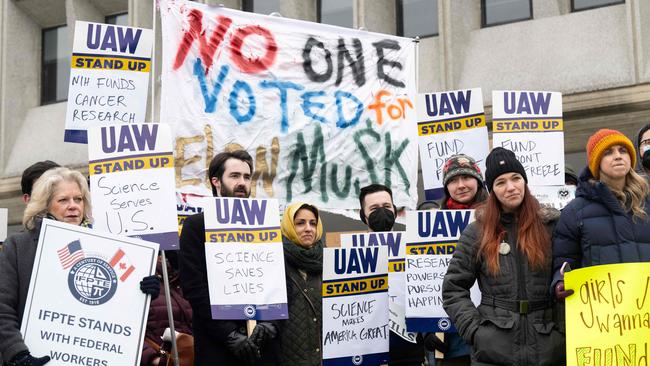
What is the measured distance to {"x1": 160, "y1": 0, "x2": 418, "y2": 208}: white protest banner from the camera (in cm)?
904

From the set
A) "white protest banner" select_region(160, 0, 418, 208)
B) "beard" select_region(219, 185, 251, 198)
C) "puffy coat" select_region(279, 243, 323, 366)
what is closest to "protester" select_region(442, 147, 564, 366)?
"puffy coat" select_region(279, 243, 323, 366)

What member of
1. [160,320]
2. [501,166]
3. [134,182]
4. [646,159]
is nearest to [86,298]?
[134,182]

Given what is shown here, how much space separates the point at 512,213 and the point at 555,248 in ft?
1.08

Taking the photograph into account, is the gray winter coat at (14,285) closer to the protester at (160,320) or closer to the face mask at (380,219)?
the protester at (160,320)

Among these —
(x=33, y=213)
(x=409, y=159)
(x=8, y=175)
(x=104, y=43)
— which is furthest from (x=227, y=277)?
(x=8, y=175)

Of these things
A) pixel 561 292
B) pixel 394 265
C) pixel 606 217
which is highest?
pixel 606 217

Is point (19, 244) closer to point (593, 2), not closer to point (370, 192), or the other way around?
point (370, 192)

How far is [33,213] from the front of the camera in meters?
5.75

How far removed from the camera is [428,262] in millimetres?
6887

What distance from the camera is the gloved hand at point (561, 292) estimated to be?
17.1ft

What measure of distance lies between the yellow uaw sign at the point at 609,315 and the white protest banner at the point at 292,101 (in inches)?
165

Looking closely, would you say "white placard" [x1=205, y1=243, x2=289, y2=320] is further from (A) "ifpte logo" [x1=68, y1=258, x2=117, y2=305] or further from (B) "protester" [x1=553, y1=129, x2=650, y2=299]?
(B) "protester" [x1=553, y1=129, x2=650, y2=299]

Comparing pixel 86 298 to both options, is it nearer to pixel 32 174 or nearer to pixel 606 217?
pixel 32 174

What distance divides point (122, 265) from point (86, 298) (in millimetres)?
254
